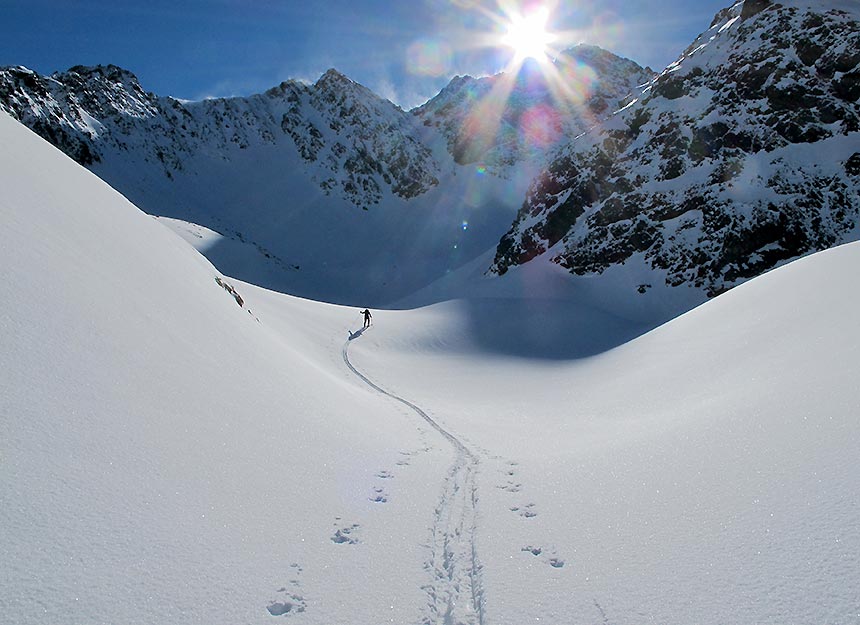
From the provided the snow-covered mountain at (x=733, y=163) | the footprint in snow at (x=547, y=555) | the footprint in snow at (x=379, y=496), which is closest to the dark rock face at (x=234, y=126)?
the snow-covered mountain at (x=733, y=163)

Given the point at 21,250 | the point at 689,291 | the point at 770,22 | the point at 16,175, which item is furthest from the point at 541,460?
the point at 770,22

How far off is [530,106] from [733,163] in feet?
367

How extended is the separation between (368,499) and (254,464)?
1.62 m

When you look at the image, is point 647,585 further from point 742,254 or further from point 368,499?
point 742,254

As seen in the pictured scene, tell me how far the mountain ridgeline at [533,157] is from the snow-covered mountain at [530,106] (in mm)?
672

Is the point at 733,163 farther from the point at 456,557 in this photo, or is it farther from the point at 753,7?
the point at 456,557

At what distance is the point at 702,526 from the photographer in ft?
16.8

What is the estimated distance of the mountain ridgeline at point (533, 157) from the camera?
4144 cm

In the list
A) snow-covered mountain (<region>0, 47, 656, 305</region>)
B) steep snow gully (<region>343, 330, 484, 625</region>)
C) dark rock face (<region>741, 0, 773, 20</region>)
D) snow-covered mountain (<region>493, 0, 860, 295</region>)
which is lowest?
steep snow gully (<region>343, 330, 484, 625</region>)

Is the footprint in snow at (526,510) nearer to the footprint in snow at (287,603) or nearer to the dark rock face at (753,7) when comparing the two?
the footprint in snow at (287,603)

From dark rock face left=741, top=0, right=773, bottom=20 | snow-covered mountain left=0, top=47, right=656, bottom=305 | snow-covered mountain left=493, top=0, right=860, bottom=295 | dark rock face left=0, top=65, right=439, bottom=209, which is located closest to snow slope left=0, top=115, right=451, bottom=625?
snow-covered mountain left=493, top=0, right=860, bottom=295

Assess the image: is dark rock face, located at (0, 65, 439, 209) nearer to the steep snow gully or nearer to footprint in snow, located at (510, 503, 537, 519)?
the steep snow gully

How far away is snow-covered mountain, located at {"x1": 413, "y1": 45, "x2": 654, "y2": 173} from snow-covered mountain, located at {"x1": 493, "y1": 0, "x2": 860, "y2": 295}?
7483 cm

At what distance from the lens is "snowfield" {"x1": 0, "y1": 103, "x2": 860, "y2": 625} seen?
3.78 metres
